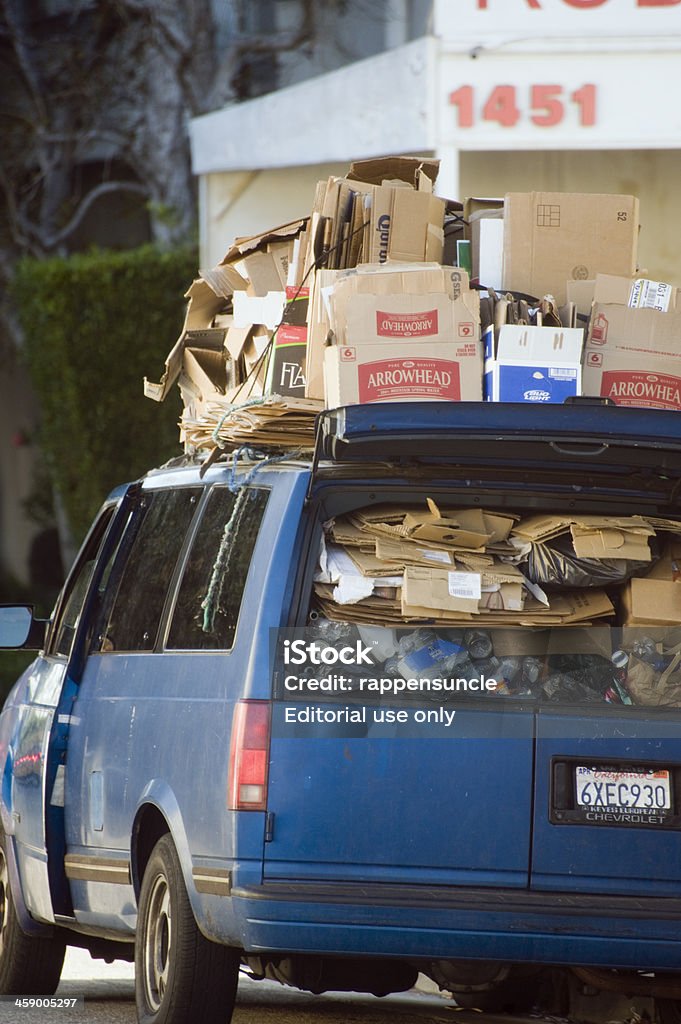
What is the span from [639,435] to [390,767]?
114cm

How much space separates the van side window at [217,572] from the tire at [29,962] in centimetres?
195

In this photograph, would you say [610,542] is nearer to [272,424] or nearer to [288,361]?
[272,424]

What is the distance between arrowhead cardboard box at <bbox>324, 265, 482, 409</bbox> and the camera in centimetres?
544

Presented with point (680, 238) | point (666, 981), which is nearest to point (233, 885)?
point (666, 981)

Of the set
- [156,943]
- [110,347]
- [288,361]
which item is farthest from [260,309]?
[110,347]

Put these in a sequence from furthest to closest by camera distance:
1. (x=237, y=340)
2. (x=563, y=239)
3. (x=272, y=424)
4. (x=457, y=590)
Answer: (x=563, y=239), (x=237, y=340), (x=272, y=424), (x=457, y=590)

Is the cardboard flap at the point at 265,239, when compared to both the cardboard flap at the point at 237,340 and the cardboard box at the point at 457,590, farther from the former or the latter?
the cardboard box at the point at 457,590

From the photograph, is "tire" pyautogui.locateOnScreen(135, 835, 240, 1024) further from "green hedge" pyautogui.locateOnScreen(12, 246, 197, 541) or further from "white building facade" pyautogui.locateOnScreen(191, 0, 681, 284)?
"green hedge" pyautogui.locateOnScreen(12, 246, 197, 541)

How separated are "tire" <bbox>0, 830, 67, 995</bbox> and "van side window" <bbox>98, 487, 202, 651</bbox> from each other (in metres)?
1.38

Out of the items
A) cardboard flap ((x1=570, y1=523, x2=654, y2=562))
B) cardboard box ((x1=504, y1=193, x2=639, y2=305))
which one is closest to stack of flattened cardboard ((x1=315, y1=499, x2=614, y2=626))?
cardboard flap ((x1=570, y1=523, x2=654, y2=562))

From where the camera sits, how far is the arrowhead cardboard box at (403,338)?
17.9 feet

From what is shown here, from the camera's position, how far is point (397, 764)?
471 centimetres

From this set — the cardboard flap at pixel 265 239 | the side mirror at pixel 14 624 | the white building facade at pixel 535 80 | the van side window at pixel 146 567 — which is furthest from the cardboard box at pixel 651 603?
the white building facade at pixel 535 80

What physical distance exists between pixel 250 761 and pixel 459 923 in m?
0.71
